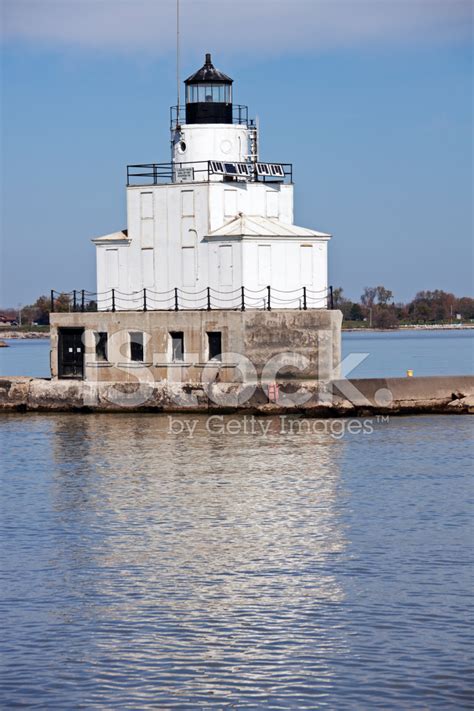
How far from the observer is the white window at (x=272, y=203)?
106ft

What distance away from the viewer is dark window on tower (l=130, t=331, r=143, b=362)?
101 ft

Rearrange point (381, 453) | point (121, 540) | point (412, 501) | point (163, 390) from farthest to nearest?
point (163, 390) < point (381, 453) < point (412, 501) < point (121, 540)

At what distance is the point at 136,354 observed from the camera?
30.9 m

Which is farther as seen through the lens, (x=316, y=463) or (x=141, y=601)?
(x=316, y=463)

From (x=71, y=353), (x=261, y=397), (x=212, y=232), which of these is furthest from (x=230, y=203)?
(x=71, y=353)

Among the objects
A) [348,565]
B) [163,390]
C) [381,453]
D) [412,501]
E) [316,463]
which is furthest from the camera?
[163,390]

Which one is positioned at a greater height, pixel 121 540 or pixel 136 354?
pixel 136 354

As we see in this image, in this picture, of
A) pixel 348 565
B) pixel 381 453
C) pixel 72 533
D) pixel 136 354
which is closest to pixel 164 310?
pixel 136 354

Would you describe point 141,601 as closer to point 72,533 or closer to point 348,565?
point 348,565

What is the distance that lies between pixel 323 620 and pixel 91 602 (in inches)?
101

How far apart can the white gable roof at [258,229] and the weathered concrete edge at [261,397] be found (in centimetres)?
385

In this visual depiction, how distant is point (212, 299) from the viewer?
30.6m

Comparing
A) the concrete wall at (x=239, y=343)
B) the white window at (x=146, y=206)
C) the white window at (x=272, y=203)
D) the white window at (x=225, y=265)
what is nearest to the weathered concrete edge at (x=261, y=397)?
the concrete wall at (x=239, y=343)

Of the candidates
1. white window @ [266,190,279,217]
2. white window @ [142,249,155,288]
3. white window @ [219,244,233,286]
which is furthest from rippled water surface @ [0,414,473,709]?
white window @ [266,190,279,217]
